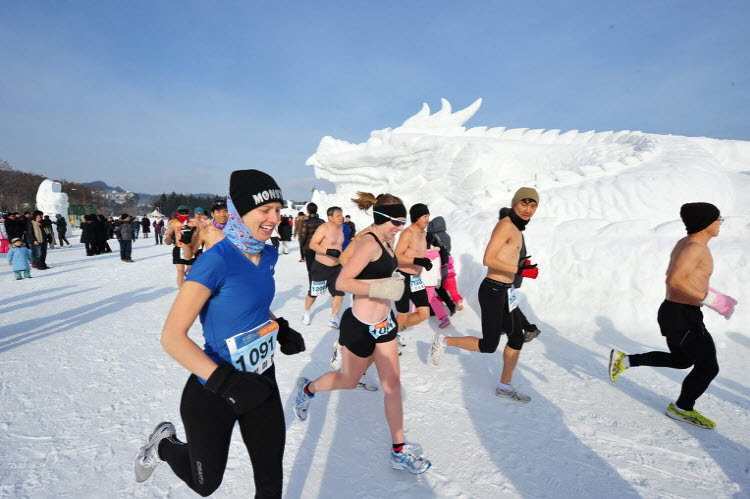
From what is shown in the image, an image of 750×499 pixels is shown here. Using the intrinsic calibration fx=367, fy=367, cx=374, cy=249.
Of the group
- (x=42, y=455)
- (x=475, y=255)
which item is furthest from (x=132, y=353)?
(x=475, y=255)

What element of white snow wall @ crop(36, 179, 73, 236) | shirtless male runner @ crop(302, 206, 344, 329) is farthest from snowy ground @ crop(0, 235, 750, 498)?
white snow wall @ crop(36, 179, 73, 236)

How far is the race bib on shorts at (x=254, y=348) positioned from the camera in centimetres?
169

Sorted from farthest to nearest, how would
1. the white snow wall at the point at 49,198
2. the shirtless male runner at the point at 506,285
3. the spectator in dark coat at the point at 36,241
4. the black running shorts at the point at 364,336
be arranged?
the white snow wall at the point at 49,198 → the spectator in dark coat at the point at 36,241 → the shirtless male runner at the point at 506,285 → the black running shorts at the point at 364,336

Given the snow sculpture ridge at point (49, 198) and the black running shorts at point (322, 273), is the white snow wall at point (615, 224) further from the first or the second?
the snow sculpture ridge at point (49, 198)

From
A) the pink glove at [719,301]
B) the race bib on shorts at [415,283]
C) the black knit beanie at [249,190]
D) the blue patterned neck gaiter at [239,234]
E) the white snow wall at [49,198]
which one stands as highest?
the white snow wall at [49,198]

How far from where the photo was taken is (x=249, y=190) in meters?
1.66

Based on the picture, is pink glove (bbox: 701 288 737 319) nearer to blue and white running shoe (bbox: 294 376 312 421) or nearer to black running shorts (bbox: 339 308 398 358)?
black running shorts (bbox: 339 308 398 358)

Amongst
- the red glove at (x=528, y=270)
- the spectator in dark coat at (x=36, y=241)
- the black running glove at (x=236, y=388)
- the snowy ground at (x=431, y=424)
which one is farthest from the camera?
the spectator in dark coat at (x=36, y=241)

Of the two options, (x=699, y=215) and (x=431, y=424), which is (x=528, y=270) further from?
(x=431, y=424)

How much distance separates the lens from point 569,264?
6.03 meters

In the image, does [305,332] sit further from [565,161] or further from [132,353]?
[565,161]

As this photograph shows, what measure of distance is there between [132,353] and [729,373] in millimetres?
6943

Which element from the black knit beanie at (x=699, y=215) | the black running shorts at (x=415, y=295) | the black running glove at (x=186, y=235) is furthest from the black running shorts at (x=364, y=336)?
the black running glove at (x=186, y=235)

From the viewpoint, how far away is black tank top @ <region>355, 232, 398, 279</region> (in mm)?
2781
